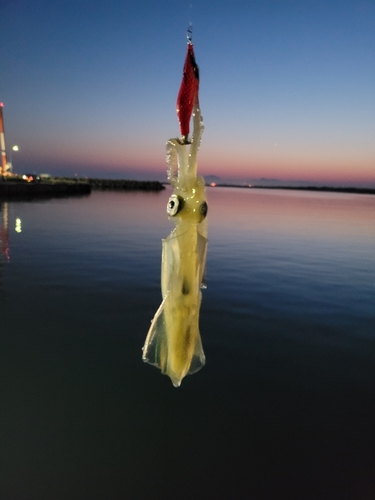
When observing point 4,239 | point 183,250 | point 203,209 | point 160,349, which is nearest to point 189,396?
point 160,349

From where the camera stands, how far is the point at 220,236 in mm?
25094

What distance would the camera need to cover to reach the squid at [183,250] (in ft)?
7.06

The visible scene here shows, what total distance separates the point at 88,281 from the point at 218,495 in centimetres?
897

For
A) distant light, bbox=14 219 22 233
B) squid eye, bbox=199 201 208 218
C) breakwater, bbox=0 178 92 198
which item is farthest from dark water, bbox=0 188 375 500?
breakwater, bbox=0 178 92 198

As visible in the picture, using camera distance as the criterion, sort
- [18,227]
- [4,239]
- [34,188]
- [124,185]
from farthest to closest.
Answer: [124,185] < [34,188] < [18,227] < [4,239]

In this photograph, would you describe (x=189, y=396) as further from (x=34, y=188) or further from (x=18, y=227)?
(x=34, y=188)

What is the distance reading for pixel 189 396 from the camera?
5859 mm

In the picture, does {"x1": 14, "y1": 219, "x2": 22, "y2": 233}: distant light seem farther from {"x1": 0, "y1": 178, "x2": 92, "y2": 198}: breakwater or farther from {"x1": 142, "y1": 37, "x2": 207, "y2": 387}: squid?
{"x1": 0, "y1": 178, "x2": 92, "y2": 198}: breakwater

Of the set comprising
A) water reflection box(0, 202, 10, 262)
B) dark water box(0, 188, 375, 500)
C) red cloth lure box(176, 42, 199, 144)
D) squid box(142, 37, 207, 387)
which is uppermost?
red cloth lure box(176, 42, 199, 144)

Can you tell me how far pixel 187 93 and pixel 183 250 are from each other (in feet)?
3.22

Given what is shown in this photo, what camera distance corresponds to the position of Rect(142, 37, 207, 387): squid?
2.15m

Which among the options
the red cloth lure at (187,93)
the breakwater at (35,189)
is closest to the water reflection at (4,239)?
the red cloth lure at (187,93)

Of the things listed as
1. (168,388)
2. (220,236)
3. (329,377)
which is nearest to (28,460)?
(168,388)

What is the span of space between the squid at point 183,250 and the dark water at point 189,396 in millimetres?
2477
